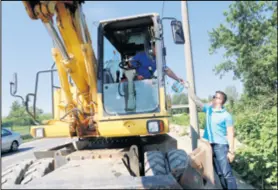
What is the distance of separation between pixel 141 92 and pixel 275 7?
23.7 metres

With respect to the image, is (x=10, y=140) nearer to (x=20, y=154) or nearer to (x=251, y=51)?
(x=20, y=154)

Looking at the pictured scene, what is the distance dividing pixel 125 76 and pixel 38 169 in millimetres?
1990

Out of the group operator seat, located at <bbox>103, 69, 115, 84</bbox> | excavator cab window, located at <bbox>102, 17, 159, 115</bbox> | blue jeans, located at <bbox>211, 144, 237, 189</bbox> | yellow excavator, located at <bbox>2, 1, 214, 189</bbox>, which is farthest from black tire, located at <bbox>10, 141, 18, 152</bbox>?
blue jeans, located at <bbox>211, 144, 237, 189</bbox>

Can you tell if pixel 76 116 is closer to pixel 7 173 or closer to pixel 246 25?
pixel 7 173

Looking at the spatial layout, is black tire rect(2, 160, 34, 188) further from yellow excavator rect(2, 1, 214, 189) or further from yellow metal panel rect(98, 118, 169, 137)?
yellow metal panel rect(98, 118, 169, 137)

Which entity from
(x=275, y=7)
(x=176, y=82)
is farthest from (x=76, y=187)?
(x=275, y=7)

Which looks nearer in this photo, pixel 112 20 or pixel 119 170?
pixel 119 170

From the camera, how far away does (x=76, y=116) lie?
4.50 m

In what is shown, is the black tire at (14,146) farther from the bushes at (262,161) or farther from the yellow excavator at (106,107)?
the bushes at (262,161)

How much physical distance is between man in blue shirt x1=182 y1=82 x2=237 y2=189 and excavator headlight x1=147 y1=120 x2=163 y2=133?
0.88 meters

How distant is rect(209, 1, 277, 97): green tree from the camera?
22.6 m

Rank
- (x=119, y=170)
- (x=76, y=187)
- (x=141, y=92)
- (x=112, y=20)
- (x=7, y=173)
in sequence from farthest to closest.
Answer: (x=112, y=20) < (x=141, y=92) < (x=7, y=173) < (x=119, y=170) < (x=76, y=187)

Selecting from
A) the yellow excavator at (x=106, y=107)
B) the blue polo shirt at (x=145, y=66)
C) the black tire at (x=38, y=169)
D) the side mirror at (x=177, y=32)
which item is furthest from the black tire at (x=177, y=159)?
the black tire at (x=38, y=169)

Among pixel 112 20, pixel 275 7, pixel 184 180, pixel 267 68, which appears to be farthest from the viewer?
pixel 275 7
